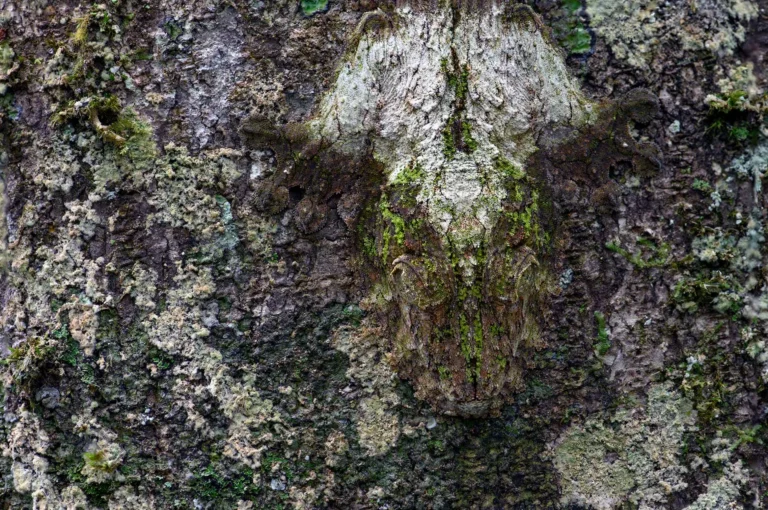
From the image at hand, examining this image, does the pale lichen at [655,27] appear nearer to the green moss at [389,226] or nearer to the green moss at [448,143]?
the green moss at [448,143]

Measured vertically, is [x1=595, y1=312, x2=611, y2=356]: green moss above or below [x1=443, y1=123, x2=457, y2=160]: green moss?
below

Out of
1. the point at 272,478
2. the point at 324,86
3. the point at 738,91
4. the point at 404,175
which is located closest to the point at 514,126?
the point at 404,175

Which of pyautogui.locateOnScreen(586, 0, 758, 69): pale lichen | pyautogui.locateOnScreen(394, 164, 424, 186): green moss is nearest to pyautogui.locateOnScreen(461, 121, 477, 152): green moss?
pyautogui.locateOnScreen(394, 164, 424, 186): green moss

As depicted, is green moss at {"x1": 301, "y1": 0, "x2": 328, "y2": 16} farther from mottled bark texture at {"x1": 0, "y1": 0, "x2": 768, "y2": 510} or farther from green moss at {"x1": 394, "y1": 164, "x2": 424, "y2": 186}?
green moss at {"x1": 394, "y1": 164, "x2": 424, "y2": 186}

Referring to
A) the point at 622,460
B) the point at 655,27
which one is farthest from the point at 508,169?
the point at 622,460

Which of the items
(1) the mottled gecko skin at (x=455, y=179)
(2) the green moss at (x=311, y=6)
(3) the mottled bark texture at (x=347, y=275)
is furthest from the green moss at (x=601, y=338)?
(2) the green moss at (x=311, y=6)

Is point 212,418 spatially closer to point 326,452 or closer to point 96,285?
point 326,452

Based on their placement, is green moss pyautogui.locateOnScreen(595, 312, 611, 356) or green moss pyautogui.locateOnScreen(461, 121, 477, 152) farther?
green moss pyautogui.locateOnScreen(595, 312, 611, 356)

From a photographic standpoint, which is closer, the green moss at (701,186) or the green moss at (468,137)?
the green moss at (468,137)
